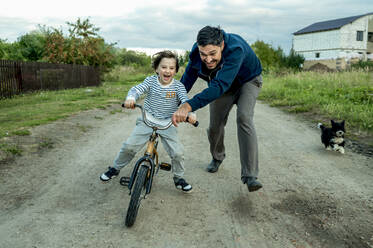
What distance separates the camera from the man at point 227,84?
11.2 ft

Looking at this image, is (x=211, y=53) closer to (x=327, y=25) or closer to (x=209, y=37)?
(x=209, y=37)

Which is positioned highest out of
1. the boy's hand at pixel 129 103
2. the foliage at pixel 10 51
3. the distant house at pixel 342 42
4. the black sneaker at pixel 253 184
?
the distant house at pixel 342 42

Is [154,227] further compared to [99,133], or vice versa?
[99,133]

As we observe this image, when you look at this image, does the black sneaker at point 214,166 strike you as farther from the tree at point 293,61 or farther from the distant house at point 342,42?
the distant house at point 342,42

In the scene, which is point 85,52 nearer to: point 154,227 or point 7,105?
point 7,105

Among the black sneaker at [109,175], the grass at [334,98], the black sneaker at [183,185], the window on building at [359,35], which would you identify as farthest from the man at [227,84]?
the window on building at [359,35]

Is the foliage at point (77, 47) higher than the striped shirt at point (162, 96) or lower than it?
higher

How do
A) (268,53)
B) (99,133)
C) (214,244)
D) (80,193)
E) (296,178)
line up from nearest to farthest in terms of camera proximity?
(214,244)
(80,193)
(296,178)
(99,133)
(268,53)

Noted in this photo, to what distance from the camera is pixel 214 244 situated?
2.86 m

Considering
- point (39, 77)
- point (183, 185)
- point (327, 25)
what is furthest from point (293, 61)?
point (183, 185)

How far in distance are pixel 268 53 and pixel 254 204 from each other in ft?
144

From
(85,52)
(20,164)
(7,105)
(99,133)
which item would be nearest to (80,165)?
(20,164)

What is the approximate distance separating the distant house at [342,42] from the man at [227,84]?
1989 inches

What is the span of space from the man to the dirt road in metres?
0.53
